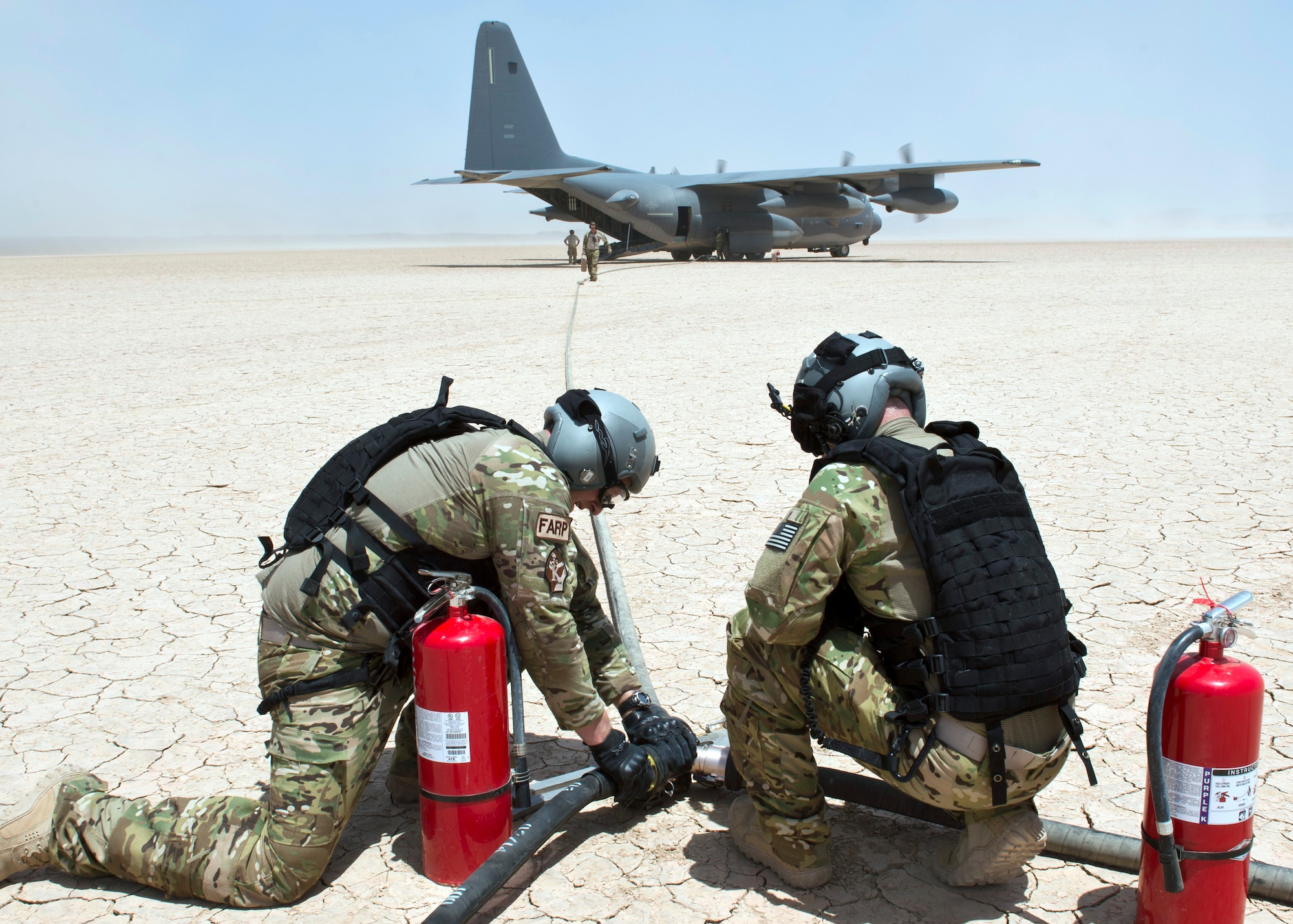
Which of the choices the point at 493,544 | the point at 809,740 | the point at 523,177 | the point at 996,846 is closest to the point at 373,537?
the point at 493,544

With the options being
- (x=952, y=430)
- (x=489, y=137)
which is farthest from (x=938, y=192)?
(x=952, y=430)

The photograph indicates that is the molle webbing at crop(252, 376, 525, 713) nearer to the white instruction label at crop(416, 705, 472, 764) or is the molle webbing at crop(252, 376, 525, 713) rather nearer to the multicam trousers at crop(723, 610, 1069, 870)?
the white instruction label at crop(416, 705, 472, 764)

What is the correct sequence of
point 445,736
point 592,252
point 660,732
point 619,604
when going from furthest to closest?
point 592,252 → point 619,604 → point 660,732 → point 445,736

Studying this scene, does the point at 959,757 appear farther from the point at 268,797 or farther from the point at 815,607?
the point at 268,797

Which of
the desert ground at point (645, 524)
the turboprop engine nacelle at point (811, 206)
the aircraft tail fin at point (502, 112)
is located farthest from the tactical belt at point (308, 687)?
the aircraft tail fin at point (502, 112)

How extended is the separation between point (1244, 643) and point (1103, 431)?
4.23 m

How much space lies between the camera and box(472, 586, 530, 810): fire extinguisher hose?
300cm

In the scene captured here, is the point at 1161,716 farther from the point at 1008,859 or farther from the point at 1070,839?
the point at 1070,839

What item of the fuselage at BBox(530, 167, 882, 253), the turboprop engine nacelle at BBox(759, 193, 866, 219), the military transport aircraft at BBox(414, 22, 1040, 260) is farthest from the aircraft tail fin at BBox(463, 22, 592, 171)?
the turboprop engine nacelle at BBox(759, 193, 866, 219)

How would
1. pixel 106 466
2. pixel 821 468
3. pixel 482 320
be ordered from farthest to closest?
pixel 482 320 < pixel 106 466 < pixel 821 468

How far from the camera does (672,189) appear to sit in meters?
33.2

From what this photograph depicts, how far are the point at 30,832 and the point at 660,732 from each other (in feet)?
6.38

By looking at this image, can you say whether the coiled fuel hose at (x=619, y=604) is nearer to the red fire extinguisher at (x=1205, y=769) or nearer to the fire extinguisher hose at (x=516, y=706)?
the fire extinguisher hose at (x=516, y=706)

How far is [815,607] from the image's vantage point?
9.15 ft
